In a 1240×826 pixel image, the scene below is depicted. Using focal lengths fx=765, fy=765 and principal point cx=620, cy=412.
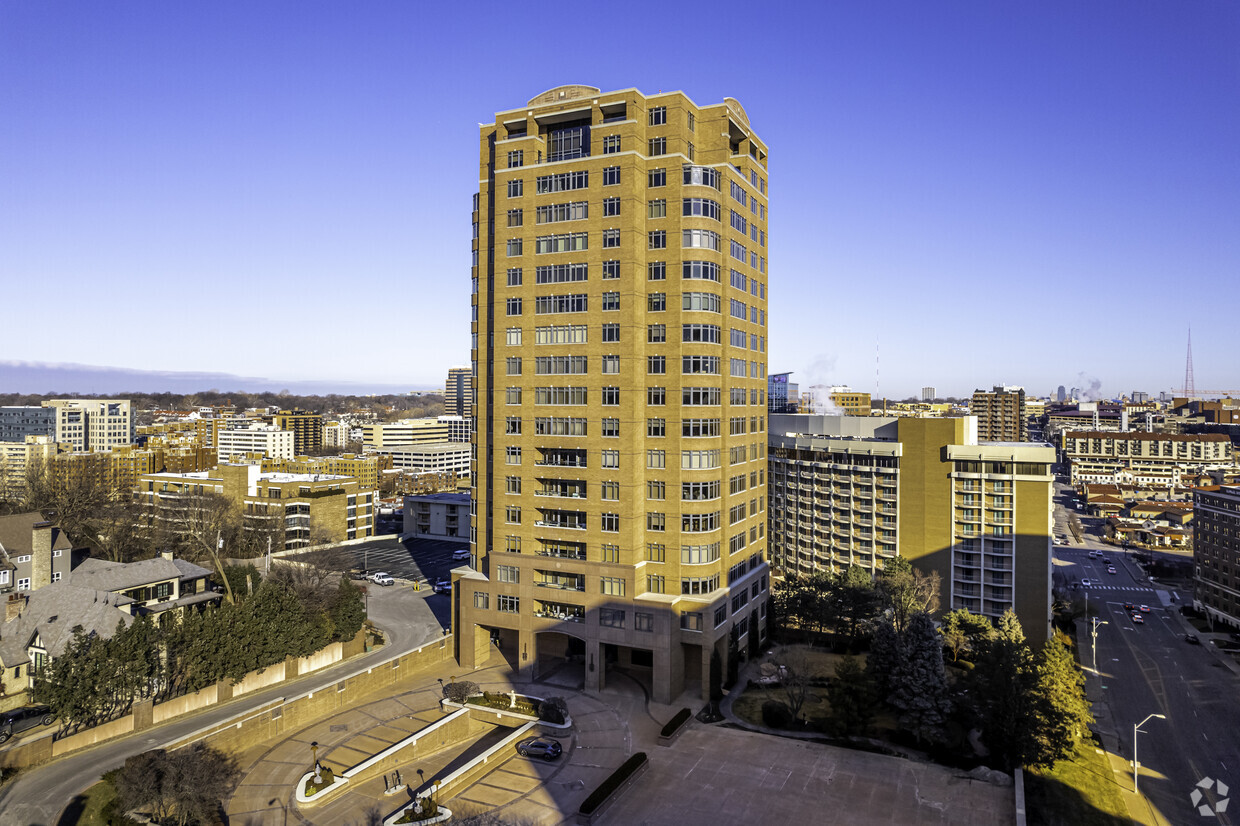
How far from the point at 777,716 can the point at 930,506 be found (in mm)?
48076

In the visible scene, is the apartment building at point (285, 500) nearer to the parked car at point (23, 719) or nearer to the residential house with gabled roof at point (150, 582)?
the residential house with gabled roof at point (150, 582)

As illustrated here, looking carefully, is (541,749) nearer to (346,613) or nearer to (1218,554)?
(346,613)

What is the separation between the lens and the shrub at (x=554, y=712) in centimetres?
5731

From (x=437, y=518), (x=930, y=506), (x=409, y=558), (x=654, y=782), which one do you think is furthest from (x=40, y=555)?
(x=930, y=506)

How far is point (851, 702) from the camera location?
55250 mm

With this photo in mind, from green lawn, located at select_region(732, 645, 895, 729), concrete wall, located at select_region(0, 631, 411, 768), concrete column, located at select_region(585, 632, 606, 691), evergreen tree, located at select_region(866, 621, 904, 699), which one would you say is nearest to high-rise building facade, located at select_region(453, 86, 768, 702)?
concrete column, located at select_region(585, 632, 606, 691)

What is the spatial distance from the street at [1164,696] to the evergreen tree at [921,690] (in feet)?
51.0

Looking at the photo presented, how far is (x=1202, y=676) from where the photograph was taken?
9012cm

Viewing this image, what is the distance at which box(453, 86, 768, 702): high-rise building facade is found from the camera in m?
65.0

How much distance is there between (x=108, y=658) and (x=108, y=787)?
9.98 meters

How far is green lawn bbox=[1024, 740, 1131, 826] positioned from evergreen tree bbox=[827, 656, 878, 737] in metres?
11.0

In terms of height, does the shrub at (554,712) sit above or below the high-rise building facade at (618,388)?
below

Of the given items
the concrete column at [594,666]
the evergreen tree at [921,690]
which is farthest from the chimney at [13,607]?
the evergreen tree at [921,690]

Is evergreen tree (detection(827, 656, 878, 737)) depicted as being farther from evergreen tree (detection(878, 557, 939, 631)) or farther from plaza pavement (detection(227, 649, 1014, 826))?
evergreen tree (detection(878, 557, 939, 631))
